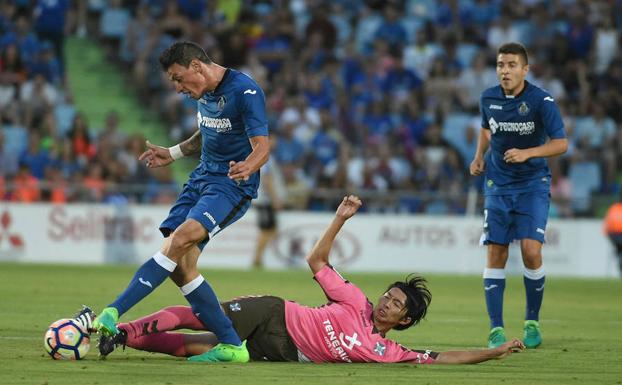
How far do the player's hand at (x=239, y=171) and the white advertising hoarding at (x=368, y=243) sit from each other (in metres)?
13.2

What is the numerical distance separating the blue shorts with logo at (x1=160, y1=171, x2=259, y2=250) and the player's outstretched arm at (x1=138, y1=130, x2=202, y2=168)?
50cm

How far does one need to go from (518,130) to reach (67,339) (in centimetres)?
451

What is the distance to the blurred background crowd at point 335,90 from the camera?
22094mm

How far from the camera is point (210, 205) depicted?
8.48m

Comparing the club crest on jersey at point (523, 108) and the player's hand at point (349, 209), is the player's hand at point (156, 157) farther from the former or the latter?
the club crest on jersey at point (523, 108)

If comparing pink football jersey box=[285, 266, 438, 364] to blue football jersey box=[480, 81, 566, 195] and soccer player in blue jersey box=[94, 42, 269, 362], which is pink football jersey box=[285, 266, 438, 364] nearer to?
soccer player in blue jersey box=[94, 42, 269, 362]

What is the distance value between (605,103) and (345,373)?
18.6 m

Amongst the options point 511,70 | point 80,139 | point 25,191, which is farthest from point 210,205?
point 80,139

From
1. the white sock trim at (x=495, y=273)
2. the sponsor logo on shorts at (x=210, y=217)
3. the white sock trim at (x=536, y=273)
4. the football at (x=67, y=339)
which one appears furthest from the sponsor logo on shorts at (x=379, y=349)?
the white sock trim at (x=536, y=273)

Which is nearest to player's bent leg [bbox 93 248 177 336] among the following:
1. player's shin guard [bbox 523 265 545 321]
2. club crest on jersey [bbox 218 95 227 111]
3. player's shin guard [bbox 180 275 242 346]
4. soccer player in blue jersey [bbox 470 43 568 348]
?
player's shin guard [bbox 180 275 242 346]

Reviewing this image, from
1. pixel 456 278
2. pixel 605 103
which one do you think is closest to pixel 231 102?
pixel 456 278

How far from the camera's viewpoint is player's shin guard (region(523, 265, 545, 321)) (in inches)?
415

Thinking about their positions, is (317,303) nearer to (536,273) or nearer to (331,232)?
(536,273)

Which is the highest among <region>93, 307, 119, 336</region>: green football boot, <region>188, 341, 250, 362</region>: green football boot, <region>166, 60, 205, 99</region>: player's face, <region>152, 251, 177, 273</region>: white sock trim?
<region>166, 60, 205, 99</region>: player's face
